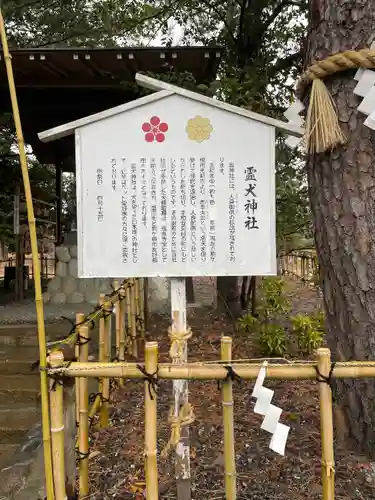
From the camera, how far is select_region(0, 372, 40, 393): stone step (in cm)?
437

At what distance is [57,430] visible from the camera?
1846mm

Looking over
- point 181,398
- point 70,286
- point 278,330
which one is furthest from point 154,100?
point 70,286

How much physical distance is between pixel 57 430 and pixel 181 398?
683mm

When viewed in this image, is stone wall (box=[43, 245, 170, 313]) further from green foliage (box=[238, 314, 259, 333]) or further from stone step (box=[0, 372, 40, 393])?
stone step (box=[0, 372, 40, 393])

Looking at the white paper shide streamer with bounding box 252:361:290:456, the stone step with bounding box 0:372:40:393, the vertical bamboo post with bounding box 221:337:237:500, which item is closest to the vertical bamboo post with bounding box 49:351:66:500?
the vertical bamboo post with bounding box 221:337:237:500

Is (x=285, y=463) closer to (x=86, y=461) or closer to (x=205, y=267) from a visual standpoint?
(x=86, y=461)

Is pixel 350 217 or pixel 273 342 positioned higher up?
pixel 350 217

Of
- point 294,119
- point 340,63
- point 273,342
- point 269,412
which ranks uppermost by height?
point 340,63

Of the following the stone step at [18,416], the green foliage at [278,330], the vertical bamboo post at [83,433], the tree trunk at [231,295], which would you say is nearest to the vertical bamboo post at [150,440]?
the vertical bamboo post at [83,433]

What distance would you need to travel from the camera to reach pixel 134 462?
264cm

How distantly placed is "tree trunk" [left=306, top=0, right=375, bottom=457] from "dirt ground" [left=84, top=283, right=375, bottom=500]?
0.91ft

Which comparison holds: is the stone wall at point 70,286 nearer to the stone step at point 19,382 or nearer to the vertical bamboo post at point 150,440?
the stone step at point 19,382

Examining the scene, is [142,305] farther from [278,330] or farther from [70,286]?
[70,286]

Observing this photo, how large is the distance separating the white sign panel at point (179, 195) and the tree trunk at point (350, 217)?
0.58 meters
